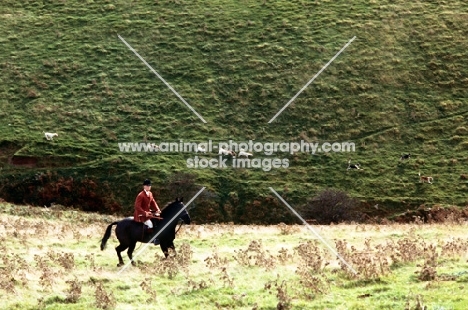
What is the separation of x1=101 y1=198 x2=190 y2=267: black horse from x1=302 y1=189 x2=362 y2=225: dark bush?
20.7 meters

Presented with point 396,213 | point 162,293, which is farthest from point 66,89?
point 162,293

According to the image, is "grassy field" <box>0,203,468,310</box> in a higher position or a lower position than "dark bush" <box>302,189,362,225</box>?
higher

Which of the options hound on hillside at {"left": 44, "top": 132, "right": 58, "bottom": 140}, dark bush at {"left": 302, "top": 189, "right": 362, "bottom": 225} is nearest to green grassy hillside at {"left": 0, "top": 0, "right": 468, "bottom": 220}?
hound on hillside at {"left": 44, "top": 132, "right": 58, "bottom": 140}

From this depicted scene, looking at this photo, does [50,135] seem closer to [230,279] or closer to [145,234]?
[145,234]

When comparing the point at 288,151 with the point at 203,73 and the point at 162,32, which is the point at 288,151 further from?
the point at 162,32

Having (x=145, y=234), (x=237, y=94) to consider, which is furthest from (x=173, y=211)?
(x=237, y=94)

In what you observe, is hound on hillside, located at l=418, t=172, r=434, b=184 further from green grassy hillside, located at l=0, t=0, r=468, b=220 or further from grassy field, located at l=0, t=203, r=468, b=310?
grassy field, located at l=0, t=203, r=468, b=310

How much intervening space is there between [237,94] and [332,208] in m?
16.2

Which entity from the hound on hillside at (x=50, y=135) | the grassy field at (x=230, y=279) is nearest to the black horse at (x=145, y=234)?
the grassy field at (x=230, y=279)

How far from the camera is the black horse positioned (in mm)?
20719

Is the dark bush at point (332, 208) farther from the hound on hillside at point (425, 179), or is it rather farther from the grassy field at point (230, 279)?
the grassy field at point (230, 279)

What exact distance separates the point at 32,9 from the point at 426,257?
5988 centimetres

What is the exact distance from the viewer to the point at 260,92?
53.7 metres

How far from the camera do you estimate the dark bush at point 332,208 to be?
4075 cm
